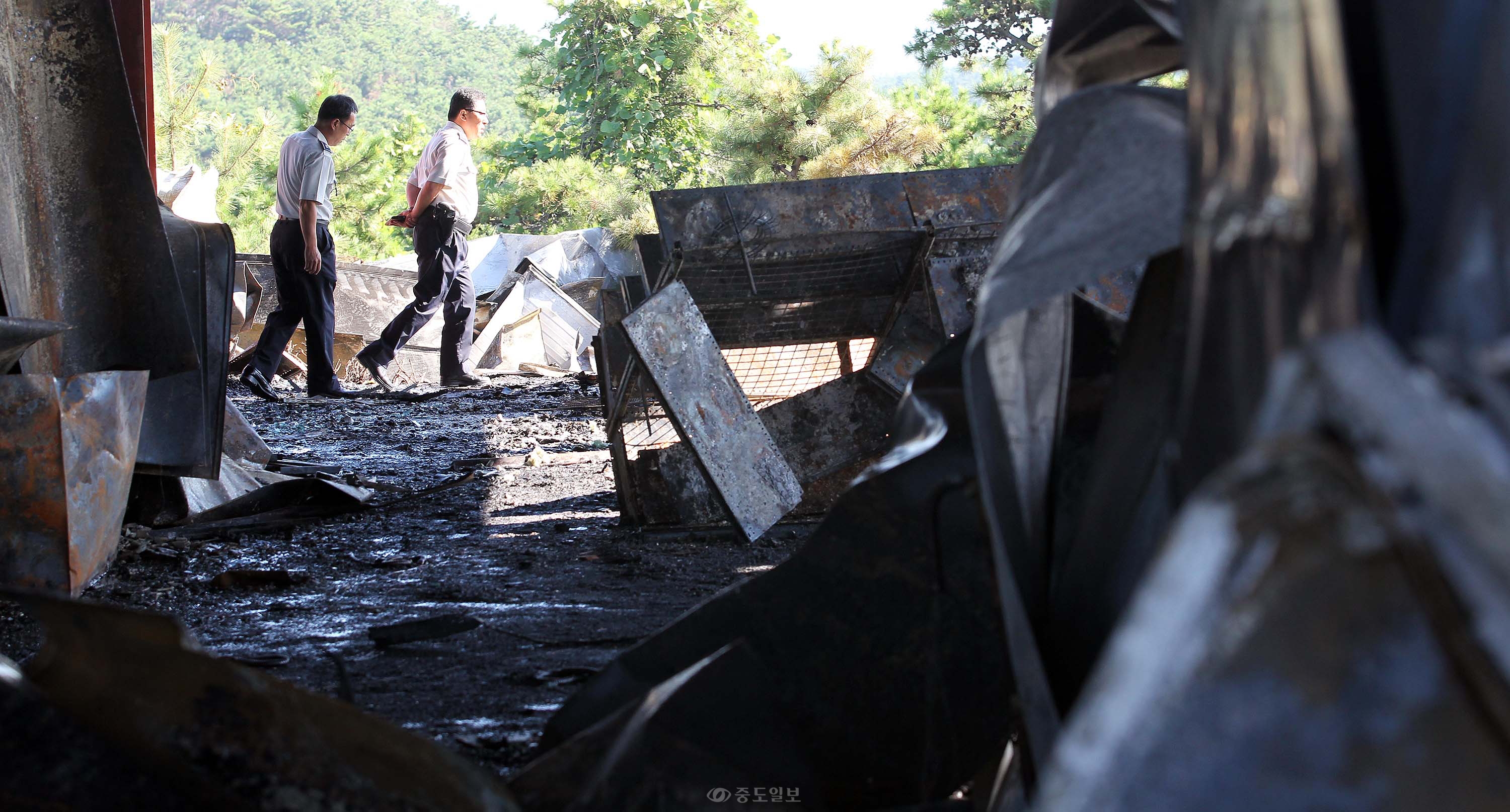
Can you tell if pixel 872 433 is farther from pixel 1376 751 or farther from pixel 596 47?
pixel 596 47

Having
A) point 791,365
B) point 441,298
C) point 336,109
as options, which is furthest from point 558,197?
point 791,365

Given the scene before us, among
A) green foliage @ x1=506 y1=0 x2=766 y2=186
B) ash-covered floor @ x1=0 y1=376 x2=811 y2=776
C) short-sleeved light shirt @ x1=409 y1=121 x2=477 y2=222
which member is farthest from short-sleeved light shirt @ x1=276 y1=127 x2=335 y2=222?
green foliage @ x1=506 y1=0 x2=766 y2=186

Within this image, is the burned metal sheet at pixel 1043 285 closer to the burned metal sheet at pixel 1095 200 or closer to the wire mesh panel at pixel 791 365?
the burned metal sheet at pixel 1095 200

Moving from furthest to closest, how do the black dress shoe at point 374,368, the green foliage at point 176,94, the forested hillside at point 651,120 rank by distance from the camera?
the green foliage at point 176,94, the forested hillside at point 651,120, the black dress shoe at point 374,368

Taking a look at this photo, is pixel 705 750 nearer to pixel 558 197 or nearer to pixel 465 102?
pixel 465 102

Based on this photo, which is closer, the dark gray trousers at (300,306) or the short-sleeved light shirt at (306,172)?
the short-sleeved light shirt at (306,172)

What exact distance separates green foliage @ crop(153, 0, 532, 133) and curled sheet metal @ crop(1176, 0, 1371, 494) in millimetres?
75751

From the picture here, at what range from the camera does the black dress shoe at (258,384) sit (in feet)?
23.6

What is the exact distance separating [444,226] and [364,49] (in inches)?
3482

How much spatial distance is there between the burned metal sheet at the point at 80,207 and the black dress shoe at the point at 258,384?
15.2 ft

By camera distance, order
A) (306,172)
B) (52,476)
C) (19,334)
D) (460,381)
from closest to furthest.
Result: (19,334)
(52,476)
(306,172)
(460,381)

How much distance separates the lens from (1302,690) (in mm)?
507

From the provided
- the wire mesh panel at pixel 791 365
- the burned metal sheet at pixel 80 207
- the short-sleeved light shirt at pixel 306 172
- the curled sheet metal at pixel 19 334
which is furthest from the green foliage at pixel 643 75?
the curled sheet metal at pixel 19 334

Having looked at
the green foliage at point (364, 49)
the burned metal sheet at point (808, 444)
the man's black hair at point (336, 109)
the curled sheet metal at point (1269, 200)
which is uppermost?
the green foliage at point (364, 49)
